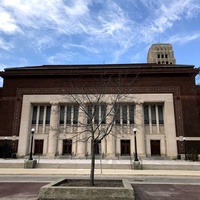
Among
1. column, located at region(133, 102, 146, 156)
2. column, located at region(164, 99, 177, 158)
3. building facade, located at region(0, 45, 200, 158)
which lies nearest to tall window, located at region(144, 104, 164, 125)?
building facade, located at region(0, 45, 200, 158)

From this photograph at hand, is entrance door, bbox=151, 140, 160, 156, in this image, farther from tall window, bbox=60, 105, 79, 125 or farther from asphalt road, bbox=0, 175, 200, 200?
asphalt road, bbox=0, 175, 200, 200

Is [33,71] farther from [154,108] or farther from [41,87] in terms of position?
[154,108]

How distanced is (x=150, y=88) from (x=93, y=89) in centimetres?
999

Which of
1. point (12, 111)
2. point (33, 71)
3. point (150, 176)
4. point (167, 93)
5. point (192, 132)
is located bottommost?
point (150, 176)

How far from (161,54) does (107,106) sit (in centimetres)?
6343

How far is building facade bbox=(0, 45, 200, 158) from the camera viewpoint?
34094mm

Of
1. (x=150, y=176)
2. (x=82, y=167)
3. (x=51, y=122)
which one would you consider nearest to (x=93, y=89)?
(x=51, y=122)

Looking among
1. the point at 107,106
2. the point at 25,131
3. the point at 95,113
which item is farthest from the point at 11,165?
the point at 107,106

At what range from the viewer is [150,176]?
1647 cm

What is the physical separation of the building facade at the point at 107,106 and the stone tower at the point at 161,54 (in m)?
52.9

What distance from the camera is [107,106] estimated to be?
111 feet

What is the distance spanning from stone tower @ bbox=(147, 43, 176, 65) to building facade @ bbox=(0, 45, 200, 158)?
52940 mm

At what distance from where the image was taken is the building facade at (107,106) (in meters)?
34.1

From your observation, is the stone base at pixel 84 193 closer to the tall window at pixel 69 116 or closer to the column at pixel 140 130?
the column at pixel 140 130
